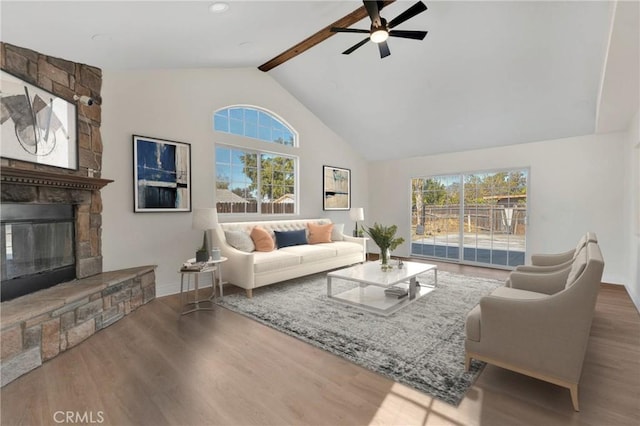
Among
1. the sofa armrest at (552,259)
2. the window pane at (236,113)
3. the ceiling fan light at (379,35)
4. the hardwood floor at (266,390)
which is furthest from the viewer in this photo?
the window pane at (236,113)


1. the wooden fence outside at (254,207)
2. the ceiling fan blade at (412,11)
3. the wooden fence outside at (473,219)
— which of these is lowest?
the wooden fence outside at (473,219)

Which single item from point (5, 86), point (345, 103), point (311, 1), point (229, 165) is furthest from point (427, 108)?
point (5, 86)

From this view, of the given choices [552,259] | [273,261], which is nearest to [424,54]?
[552,259]

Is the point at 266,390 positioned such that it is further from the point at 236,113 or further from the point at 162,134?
the point at 236,113

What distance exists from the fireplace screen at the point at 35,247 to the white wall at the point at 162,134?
46cm

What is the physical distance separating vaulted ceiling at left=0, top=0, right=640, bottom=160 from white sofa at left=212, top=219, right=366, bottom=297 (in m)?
2.36

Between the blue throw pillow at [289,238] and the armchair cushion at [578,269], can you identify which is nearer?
the armchair cushion at [578,269]

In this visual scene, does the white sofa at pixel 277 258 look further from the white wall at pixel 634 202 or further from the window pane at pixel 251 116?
the white wall at pixel 634 202

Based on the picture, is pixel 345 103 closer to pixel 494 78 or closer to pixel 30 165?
pixel 494 78

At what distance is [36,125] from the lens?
2.59 metres

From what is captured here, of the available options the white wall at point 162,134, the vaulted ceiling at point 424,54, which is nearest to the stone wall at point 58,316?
the white wall at point 162,134

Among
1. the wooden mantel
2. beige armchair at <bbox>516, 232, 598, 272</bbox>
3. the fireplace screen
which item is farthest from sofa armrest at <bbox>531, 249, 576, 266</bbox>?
the fireplace screen

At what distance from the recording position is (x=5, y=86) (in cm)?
235

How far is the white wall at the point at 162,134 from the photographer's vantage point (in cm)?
346
